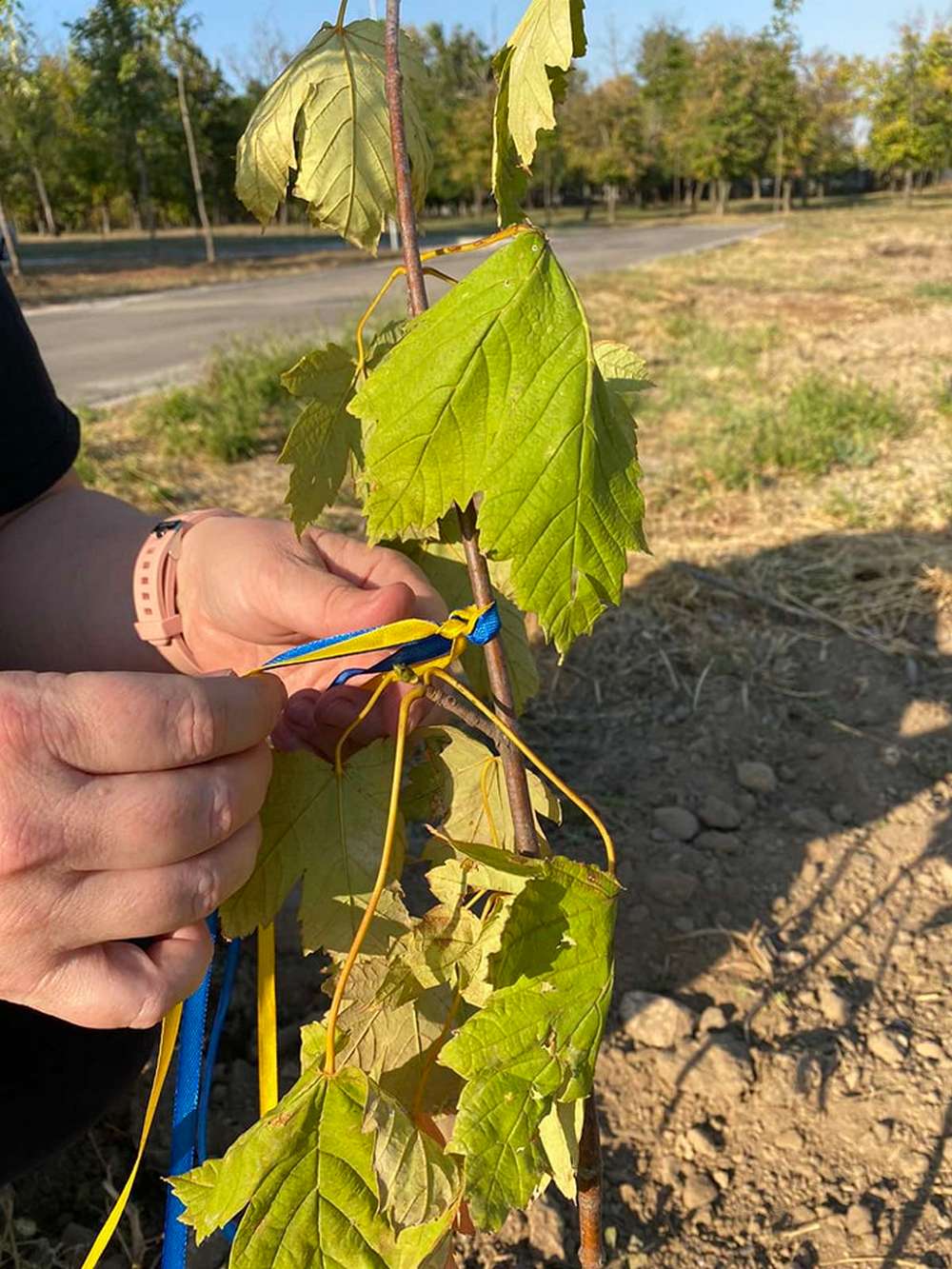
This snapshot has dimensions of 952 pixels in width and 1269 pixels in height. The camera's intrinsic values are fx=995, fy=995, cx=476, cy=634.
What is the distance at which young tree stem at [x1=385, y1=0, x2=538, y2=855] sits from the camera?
0.74m

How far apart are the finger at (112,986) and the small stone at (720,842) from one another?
1.63 meters

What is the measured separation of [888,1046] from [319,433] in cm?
147

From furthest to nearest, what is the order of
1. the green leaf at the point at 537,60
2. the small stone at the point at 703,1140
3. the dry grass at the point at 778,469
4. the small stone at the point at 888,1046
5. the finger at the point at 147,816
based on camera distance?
the dry grass at the point at 778,469
the small stone at the point at 888,1046
the small stone at the point at 703,1140
the finger at the point at 147,816
the green leaf at the point at 537,60

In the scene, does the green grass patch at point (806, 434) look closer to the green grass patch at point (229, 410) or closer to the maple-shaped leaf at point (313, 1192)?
the green grass patch at point (229, 410)

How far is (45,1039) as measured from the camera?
1.31m

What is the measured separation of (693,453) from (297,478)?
14.6 feet

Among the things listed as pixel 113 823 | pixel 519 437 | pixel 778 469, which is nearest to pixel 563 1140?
pixel 113 823

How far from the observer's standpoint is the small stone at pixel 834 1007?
182 cm

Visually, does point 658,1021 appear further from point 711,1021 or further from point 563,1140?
point 563,1140

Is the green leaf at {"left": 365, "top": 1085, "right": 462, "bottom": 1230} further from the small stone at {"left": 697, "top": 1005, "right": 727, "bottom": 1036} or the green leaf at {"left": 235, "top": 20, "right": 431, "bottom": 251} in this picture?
the small stone at {"left": 697, "top": 1005, "right": 727, "bottom": 1036}

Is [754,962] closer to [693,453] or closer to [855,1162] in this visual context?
[855,1162]

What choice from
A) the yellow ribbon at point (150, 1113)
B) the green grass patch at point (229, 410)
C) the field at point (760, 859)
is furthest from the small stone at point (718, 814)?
the green grass patch at point (229, 410)

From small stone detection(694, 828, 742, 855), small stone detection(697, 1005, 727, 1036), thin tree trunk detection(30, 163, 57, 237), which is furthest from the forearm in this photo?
thin tree trunk detection(30, 163, 57, 237)

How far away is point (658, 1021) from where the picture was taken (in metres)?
1.79
